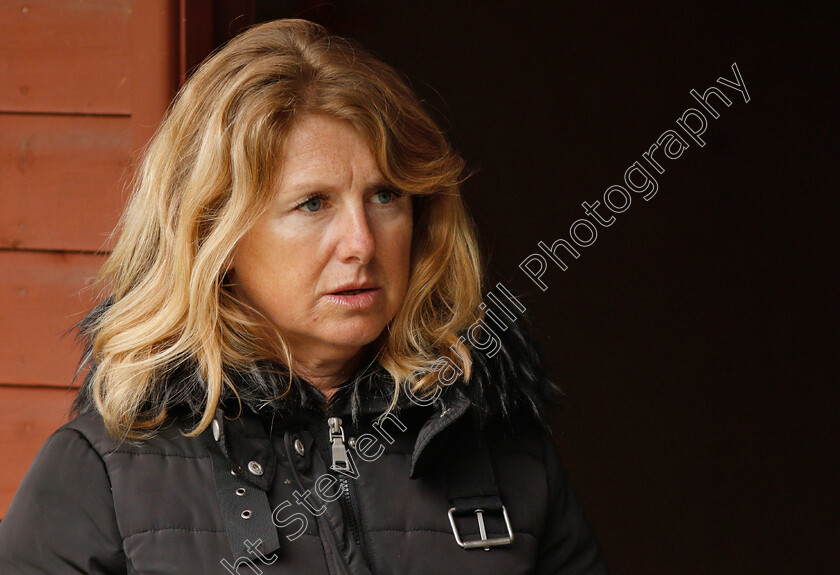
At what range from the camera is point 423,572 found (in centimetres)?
141

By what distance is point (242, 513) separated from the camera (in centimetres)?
136

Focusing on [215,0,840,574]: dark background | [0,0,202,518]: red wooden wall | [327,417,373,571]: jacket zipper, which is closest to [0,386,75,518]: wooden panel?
[0,0,202,518]: red wooden wall

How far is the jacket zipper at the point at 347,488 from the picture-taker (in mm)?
1410

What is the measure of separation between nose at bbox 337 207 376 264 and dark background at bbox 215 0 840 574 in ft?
8.52

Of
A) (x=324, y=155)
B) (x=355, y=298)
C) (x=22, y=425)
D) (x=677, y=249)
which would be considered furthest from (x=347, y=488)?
(x=677, y=249)

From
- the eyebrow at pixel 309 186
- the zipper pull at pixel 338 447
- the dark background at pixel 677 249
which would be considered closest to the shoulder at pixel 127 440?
the zipper pull at pixel 338 447

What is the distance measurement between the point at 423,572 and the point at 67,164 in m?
1.02

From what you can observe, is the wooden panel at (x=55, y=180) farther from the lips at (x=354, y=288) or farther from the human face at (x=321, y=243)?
A: the lips at (x=354, y=288)

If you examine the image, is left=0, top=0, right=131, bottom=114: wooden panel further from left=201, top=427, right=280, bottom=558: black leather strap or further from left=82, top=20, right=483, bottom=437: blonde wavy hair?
left=201, top=427, right=280, bottom=558: black leather strap

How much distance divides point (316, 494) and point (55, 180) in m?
0.84

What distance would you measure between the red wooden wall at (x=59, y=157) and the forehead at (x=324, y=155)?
0.40 meters

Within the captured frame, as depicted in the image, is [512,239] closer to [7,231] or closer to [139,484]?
[7,231]

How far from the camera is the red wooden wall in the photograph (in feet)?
5.62

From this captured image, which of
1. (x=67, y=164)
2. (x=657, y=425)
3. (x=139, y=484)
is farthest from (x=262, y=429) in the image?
(x=657, y=425)
